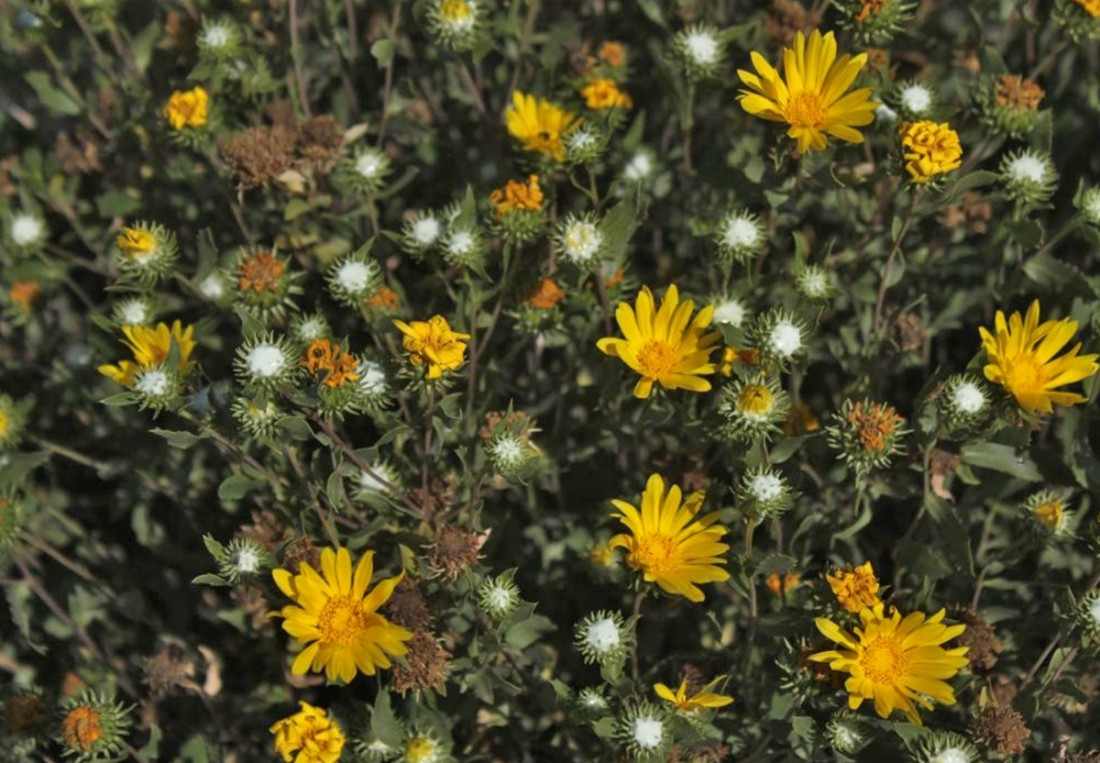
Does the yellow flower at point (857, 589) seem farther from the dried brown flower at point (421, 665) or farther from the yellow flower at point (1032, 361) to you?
the dried brown flower at point (421, 665)

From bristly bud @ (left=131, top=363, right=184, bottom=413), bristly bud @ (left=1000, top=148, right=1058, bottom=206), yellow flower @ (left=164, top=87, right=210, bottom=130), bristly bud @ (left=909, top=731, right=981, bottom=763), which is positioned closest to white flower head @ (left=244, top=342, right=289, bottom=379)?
bristly bud @ (left=131, top=363, right=184, bottom=413)

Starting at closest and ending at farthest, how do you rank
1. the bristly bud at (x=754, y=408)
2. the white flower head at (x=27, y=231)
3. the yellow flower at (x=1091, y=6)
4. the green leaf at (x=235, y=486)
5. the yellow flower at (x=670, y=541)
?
1. the yellow flower at (x=670, y=541)
2. the bristly bud at (x=754, y=408)
3. the green leaf at (x=235, y=486)
4. the yellow flower at (x=1091, y=6)
5. the white flower head at (x=27, y=231)

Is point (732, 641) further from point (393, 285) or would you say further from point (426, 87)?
point (426, 87)

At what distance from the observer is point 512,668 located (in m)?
3.66

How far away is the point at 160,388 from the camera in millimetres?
3328

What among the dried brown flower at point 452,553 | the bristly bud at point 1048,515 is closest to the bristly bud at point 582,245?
the dried brown flower at point 452,553

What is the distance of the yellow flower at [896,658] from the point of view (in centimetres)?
304

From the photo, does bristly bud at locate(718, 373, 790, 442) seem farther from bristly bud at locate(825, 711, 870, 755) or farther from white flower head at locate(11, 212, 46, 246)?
white flower head at locate(11, 212, 46, 246)

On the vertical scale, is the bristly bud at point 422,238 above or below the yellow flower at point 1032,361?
above

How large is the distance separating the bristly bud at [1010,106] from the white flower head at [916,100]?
0.26 m

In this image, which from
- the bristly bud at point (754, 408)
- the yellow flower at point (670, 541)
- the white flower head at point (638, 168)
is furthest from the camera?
the white flower head at point (638, 168)

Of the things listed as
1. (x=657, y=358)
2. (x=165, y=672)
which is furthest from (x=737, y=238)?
(x=165, y=672)

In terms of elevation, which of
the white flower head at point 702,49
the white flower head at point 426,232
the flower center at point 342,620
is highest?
the white flower head at point 702,49

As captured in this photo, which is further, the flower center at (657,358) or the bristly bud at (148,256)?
the bristly bud at (148,256)
